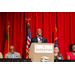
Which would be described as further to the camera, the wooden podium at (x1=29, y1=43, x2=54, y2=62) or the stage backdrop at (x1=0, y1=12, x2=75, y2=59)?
the stage backdrop at (x1=0, y1=12, x2=75, y2=59)

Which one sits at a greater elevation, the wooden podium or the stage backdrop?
the stage backdrop

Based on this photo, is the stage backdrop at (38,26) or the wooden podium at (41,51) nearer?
the wooden podium at (41,51)

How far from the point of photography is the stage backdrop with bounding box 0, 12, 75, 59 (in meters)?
5.21

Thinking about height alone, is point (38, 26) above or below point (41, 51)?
above

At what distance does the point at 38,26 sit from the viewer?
529cm

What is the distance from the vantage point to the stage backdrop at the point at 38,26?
17.1 ft

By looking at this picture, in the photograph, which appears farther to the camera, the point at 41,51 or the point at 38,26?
the point at 38,26

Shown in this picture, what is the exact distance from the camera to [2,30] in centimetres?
525

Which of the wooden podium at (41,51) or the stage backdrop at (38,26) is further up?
the stage backdrop at (38,26)
